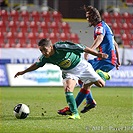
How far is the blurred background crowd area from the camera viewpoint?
97.3ft

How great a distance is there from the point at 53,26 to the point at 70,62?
20467mm

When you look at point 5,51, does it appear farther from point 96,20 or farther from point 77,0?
point 96,20

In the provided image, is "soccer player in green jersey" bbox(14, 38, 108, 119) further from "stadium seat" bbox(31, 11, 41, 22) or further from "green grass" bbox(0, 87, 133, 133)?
"stadium seat" bbox(31, 11, 41, 22)

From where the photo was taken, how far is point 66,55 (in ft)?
35.1

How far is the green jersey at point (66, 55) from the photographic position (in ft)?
34.3

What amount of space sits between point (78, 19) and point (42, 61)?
23097mm

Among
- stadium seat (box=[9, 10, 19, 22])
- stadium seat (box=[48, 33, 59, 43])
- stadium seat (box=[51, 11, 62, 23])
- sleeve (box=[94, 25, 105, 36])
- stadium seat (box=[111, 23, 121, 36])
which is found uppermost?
sleeve (box=[94, 25, 105, 36])

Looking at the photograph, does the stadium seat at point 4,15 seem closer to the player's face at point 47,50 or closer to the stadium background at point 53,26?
the stadium background at point 53,26

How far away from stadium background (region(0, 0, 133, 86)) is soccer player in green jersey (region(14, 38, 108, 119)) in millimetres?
12234

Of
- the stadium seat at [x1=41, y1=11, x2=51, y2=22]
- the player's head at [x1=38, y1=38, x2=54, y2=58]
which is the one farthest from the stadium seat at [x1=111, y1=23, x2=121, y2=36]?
the player's head at [x1=38, y1=38, x2=54, y2=58]

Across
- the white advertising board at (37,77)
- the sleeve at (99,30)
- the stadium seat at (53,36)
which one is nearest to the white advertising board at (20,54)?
the white advertising board at (37,77)

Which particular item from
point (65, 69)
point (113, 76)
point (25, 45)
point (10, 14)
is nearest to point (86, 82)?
point (65, 69)

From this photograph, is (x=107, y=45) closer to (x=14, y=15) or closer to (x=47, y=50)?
(x=47, y=50)

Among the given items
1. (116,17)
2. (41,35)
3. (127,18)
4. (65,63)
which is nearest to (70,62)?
(65,63)
